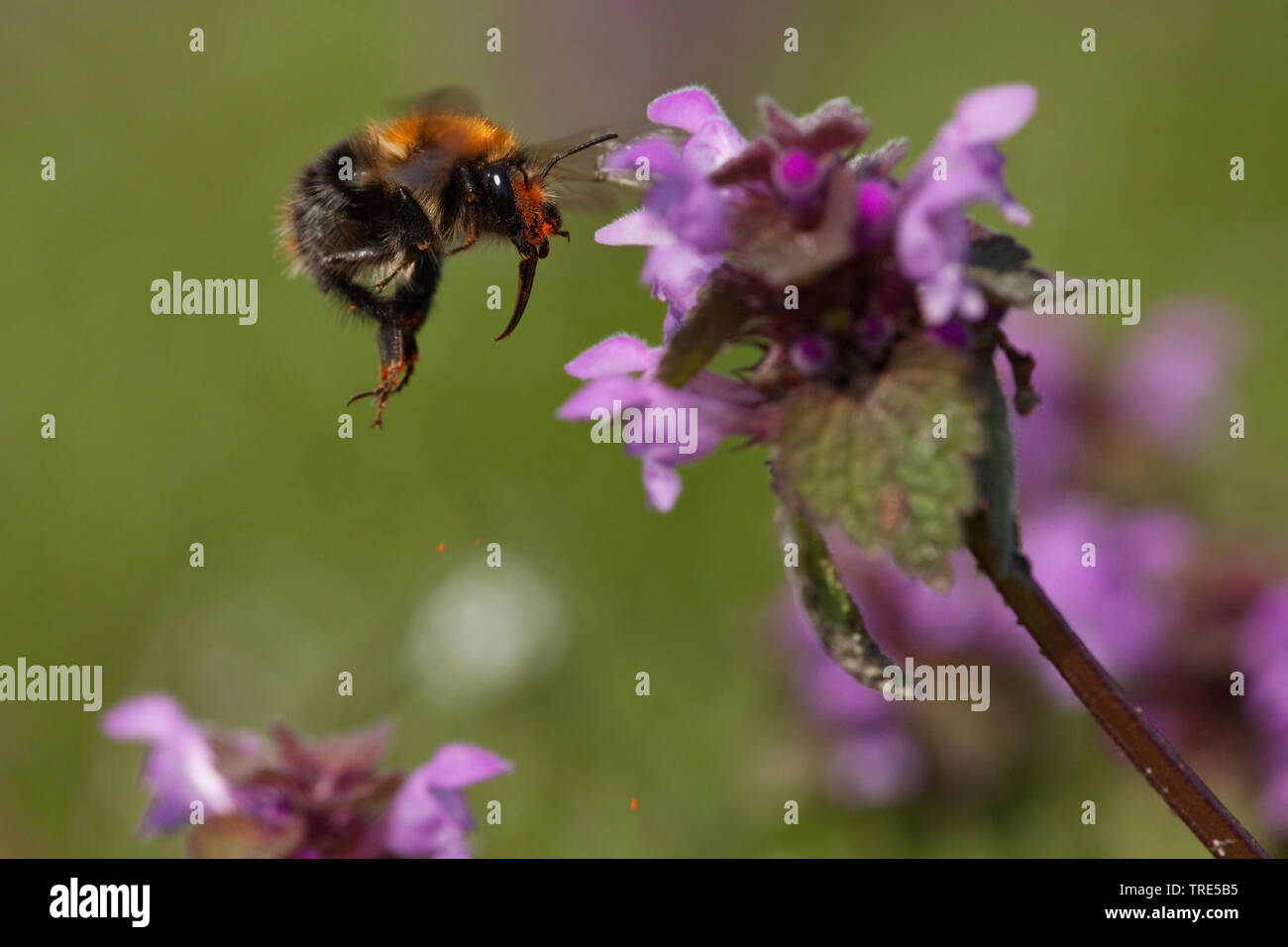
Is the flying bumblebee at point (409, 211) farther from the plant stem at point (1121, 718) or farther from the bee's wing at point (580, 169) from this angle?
the plant stem at point (1121, 718)

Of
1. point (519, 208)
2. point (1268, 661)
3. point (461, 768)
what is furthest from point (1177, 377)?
point (461, 768)

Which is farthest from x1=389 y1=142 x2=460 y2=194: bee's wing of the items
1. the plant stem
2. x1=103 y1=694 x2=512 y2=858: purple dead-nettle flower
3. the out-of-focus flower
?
the plant stem

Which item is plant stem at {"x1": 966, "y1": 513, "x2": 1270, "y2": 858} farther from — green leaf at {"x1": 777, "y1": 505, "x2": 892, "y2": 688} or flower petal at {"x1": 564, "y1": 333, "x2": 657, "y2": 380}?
flower petal at {"x1": 564, "y1": 333, "x2": 657, "y2": 380}

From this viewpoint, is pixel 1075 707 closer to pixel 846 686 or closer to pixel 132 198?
pixel 846 686

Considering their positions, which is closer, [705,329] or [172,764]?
[705,329]

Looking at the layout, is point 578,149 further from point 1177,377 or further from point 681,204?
point 1177,377
